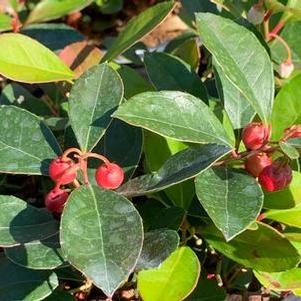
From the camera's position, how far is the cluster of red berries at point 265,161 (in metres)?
1.09

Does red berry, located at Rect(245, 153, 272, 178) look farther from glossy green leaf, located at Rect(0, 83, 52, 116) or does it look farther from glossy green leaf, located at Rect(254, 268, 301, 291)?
glossy green leaf, located at Rect(0, 83, 52, 116)

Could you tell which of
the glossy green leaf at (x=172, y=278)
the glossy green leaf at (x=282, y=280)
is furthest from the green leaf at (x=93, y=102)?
the glossy green leaf at (x=282, y=280)

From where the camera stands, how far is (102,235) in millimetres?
976

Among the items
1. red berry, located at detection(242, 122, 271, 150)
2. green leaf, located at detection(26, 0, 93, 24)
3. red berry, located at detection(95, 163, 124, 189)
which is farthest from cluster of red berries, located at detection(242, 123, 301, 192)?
green leaf, located at detection(26, 0, 93, 24)

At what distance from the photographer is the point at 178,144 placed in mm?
→ 1241

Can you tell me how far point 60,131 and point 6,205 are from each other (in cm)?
36

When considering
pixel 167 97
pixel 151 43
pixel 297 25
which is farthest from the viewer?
pixel 151 43

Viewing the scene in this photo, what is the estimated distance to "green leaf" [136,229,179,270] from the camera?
1063 millimetres

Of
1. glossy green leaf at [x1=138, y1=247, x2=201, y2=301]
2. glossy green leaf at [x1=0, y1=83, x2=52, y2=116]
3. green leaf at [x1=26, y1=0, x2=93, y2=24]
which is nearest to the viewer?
glossy green leaf at [x1=138, y1=247, x2=201, y2=301]

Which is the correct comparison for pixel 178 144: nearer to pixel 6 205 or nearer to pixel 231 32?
pixel 231 32

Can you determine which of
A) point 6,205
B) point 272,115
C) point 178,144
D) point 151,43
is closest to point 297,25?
point 272,115

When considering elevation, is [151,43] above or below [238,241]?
below

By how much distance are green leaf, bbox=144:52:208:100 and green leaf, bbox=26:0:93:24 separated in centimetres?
38

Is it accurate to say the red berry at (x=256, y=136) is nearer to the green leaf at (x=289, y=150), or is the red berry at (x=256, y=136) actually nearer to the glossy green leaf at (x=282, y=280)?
the green leaf at (x=289, y=150)
